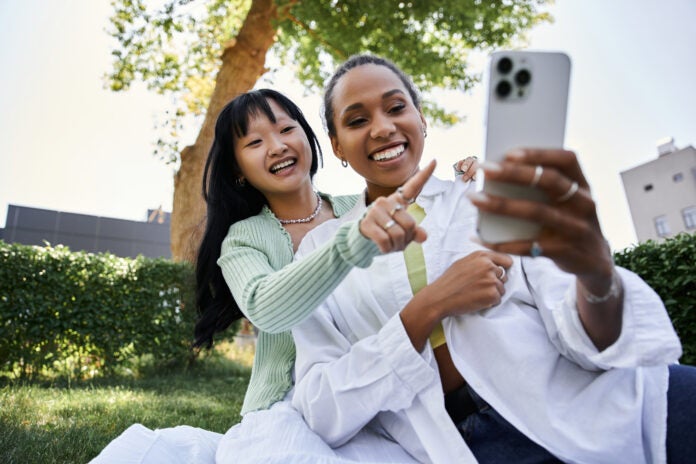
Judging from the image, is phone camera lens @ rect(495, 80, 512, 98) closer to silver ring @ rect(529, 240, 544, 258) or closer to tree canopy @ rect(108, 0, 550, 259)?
silver ring @ rect(529, 240, 544, 258)

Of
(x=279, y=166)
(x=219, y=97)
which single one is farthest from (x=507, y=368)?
(x=219, y=97)

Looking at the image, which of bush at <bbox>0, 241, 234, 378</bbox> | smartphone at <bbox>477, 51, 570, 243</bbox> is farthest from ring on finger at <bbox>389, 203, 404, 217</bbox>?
bush at <bbox>0, 241, 234, 378</bbox>

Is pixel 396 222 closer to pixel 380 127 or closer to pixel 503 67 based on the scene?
pixel 503 67

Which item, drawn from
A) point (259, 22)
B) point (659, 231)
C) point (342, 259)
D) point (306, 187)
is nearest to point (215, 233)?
point (306, 187)

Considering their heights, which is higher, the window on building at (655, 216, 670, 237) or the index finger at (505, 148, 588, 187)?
the window on building at (655, 216, 670, 237)

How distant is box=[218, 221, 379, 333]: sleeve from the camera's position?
4.55 ft

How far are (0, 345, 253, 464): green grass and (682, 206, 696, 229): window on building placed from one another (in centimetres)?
3336

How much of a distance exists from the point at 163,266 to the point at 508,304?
7878 mm

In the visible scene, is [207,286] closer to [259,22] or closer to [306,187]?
[306,187]

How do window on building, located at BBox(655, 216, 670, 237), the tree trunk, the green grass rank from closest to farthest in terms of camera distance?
1. the green grass
2. the tree trunk
3. window on building, located at BBox(655, 216, 670, 237)

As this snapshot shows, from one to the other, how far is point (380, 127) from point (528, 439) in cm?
117

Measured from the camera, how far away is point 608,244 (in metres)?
1.10

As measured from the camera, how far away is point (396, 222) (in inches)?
49.1

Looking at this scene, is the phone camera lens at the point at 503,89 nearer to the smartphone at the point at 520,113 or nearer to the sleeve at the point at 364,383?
the smartphone at the point at 520,113
